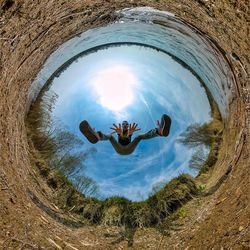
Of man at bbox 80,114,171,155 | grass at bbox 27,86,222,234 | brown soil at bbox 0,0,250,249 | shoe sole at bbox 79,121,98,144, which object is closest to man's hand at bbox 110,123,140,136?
man at bbox 80,114,171,155

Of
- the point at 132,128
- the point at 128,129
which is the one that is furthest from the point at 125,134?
the point at 132,128

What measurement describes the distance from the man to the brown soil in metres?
1.29

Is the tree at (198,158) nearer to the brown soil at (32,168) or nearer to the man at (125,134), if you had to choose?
the brown soil at (32,168)

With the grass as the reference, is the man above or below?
above

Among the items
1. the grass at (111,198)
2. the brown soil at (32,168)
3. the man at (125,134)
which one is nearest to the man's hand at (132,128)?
the man at (125,134)

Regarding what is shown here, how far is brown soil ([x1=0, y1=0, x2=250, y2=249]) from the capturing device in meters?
6.06

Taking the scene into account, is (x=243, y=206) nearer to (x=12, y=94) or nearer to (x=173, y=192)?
(x=173, y=192)

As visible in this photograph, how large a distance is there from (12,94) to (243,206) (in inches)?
160

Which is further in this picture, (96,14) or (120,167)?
(120,167)

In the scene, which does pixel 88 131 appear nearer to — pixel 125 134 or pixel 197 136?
pixel 125 134

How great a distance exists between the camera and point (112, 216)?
8.19 meters

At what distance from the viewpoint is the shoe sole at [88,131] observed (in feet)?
29.2

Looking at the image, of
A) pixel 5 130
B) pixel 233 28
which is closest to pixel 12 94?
pixel 5 130

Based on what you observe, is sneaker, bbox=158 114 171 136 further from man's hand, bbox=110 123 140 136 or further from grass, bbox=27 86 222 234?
grass, bbox=27 86 222 234
